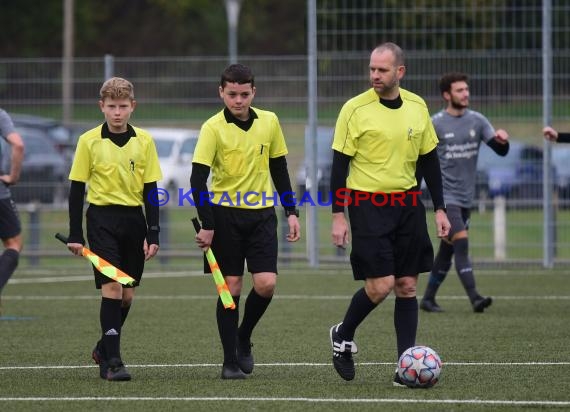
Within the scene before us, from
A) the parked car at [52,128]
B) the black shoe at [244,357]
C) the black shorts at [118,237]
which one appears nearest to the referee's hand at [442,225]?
the black shoe at [244,357]

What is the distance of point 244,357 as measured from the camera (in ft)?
29.0

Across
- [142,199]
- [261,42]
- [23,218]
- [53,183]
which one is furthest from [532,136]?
[261,42]

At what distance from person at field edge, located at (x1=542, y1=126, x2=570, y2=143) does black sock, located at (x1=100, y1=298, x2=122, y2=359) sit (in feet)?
14.2

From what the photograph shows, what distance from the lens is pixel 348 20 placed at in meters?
18.8

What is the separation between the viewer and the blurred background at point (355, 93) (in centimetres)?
1820

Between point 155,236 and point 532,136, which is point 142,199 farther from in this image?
point 532,136

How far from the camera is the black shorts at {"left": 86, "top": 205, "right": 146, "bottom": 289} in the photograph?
342 inches

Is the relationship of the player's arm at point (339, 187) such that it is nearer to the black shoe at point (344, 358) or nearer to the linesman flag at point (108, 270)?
the black shoe at point (344, 358)

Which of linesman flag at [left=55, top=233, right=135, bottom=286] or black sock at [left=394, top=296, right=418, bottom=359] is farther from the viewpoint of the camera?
linesman flag at [left=55, top=233, right=135, bottom=286]

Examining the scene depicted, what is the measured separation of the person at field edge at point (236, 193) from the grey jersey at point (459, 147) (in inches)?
171

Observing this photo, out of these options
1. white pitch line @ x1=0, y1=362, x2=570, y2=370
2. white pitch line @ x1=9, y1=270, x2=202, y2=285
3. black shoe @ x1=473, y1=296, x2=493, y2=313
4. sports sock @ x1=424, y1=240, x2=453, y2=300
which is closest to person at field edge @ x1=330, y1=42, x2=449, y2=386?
white pitch line @ x1=0, y1=362, x2=570, y2=370

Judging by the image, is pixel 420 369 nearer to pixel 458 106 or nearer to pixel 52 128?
pixel 458 106

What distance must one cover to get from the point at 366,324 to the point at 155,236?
3.63 meters

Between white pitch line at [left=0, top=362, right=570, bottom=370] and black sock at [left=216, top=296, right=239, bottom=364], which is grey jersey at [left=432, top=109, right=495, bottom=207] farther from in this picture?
black sock at [left=216, top=296, right=239, bottom=364]
